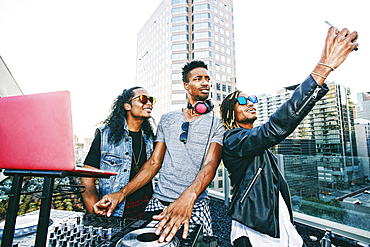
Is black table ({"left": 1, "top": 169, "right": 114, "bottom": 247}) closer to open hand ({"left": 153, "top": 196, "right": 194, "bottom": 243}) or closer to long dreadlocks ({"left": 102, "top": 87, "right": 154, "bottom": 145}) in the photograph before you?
open hand ({"left": 153, "top": 196, "right": 194, "bottom": 243})

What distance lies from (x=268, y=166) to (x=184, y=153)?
0.65 metres

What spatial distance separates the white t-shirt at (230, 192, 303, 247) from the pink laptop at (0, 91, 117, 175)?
3.69 ft

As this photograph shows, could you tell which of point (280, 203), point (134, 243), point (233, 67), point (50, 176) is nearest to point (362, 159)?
point (280, 203)

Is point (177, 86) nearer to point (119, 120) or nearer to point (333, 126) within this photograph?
point (119, 120)

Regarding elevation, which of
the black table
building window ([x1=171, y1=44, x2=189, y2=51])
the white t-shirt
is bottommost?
the white t-shirt

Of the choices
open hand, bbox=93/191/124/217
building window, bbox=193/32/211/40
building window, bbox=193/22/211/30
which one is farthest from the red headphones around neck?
building window, bbox=193/22/211/30

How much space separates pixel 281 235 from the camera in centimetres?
119

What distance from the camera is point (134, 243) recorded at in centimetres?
63

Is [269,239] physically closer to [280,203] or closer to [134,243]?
[280,203]

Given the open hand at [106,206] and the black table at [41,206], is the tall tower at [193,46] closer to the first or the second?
the open hand at [106,206]

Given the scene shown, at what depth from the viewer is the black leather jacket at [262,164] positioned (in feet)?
3.18

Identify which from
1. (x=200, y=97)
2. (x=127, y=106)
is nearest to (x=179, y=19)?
(x=127, y=106)

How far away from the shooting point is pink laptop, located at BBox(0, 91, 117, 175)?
1.79ft

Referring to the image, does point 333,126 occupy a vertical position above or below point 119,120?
above
